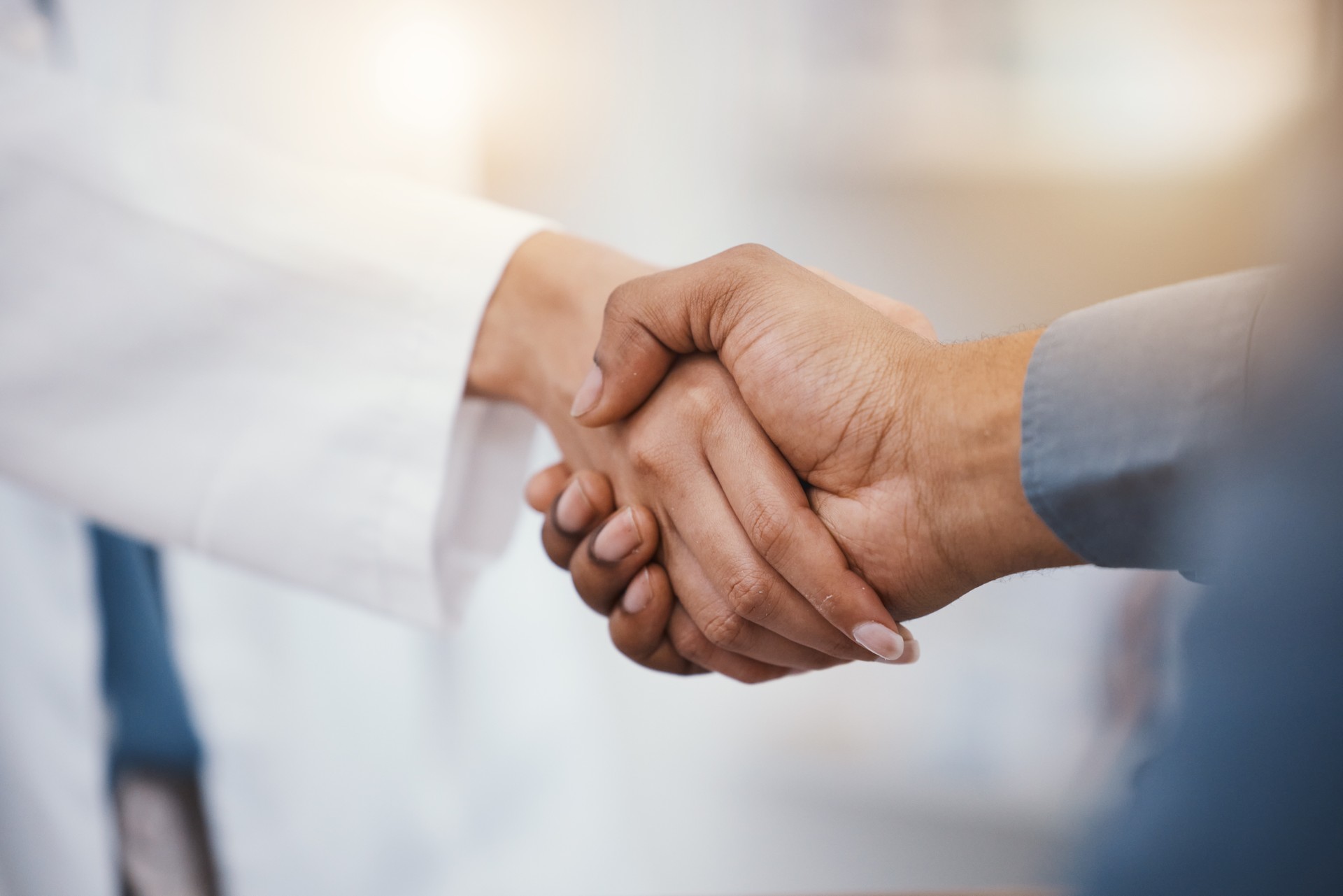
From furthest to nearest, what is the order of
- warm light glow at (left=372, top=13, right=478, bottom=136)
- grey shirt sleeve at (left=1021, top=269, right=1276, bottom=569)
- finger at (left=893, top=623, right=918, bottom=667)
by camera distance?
warm light glow at (left=372, top=13, right=478, bottom=136)
finger at (left=893, top=623, right=918, bottom=667)
grey shirt sleeve at (left=1021, top=269, right=1276, bottom=569)

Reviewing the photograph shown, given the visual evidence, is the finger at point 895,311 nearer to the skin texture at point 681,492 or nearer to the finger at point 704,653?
the skin texture at point 681,492

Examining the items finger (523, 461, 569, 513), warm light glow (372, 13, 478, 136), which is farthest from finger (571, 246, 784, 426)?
warm light glow (372, 13, 478, 136)

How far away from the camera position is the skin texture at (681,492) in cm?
45

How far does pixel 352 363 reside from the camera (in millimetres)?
546

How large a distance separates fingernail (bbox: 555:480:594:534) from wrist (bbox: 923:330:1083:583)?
0.22m

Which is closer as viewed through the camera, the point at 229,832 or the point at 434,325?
the point at 434,325

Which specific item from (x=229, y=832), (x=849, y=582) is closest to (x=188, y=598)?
(x=229, y=832)

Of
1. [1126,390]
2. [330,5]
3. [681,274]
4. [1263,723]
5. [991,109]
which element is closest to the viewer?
[1263,723]

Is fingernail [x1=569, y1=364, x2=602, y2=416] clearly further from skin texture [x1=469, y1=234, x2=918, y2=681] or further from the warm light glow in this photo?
the warm light glow

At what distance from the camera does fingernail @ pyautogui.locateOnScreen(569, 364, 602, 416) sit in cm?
48

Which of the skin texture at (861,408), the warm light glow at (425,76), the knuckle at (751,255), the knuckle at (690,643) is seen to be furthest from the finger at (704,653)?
the warm light glow at (425,76)

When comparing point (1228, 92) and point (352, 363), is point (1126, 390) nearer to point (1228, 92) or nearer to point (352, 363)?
point (352, 363)

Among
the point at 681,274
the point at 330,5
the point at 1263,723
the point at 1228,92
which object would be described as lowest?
the point at 1263,723

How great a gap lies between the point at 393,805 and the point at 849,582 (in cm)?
50
